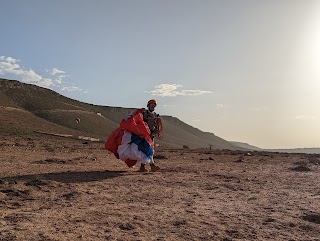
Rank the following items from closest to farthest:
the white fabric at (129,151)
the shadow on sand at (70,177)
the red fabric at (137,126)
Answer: the shadow on sand at (70,177) → the white fabric at (129,151) → the red fabric at (137,126)

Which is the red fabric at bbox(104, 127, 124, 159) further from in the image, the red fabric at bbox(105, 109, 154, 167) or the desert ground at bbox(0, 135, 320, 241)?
the desert ground at bbox(0, 135, 320, 241)

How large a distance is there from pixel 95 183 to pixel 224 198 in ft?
9.75

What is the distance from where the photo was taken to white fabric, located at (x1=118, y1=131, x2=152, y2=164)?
11302 millimetres

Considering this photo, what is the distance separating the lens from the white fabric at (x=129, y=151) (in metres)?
11.3

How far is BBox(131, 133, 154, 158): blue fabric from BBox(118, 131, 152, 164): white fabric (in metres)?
0.10

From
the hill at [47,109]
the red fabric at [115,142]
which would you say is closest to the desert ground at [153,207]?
the red fabric at [115,142]

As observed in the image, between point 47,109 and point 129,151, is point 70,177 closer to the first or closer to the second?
point 129,151

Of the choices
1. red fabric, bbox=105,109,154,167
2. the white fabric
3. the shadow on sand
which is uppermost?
red fabric, bbox=105,109,154,167

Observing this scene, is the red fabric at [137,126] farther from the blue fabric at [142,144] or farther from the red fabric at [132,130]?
the blue fabric at [142,144]

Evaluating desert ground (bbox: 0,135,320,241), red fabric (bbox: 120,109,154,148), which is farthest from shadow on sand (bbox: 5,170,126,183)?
red fabric (bbox: 120,109,154,148)

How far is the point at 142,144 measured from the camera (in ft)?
37.9

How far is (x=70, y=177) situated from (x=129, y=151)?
2.28 meters

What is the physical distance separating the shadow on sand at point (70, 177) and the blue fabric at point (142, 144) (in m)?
1.10

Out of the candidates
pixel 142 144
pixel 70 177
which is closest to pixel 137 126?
pixel 142 144
